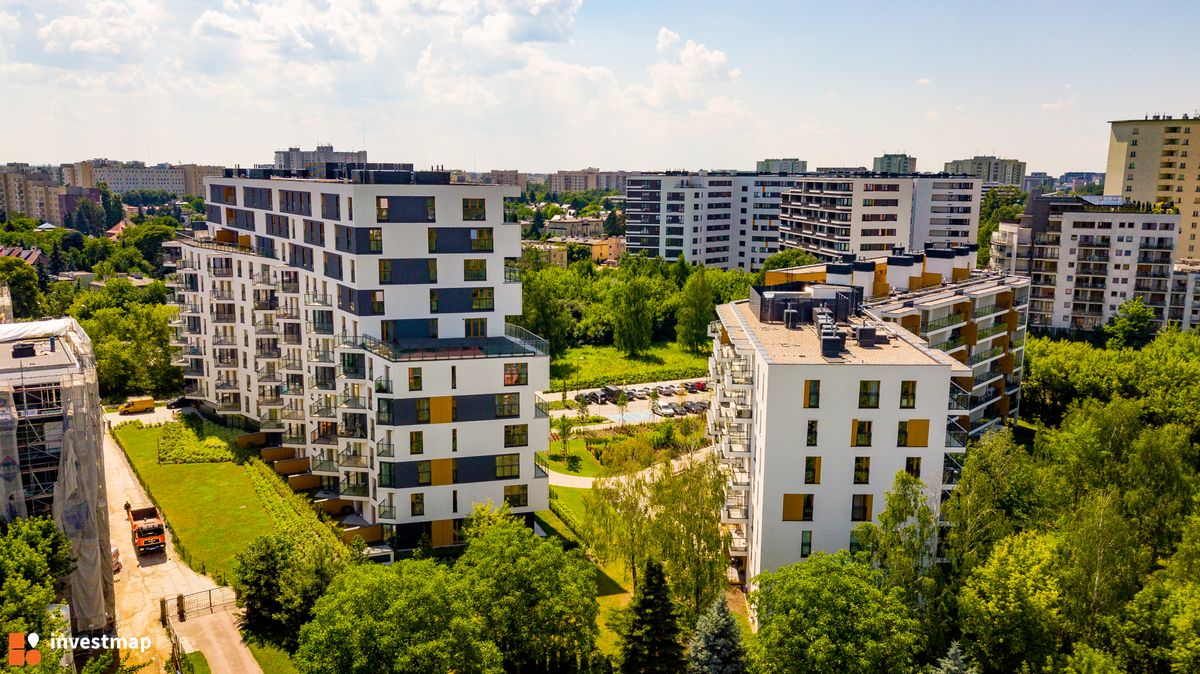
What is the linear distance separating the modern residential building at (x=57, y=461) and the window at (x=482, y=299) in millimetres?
22331

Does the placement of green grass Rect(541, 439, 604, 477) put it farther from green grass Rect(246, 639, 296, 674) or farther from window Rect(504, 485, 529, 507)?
green grass Rect(246, 639, 296, 674)

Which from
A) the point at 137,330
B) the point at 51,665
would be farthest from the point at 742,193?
the point at 51,665

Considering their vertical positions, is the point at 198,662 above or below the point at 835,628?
below

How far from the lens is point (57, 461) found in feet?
118

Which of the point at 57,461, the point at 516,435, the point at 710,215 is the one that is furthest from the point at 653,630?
the point at 710,215

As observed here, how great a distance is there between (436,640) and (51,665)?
39.3 feet

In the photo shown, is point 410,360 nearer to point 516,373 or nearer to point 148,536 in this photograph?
point 516,373

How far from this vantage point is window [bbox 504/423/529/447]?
51.4 m

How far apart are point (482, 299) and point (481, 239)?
386 cm

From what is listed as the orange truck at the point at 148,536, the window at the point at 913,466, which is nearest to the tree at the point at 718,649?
the window at the point at 913,466

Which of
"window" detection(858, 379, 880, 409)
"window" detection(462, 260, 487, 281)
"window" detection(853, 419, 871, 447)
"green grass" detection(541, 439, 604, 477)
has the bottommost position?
"green grass" detection(541, 439, 604, 477)

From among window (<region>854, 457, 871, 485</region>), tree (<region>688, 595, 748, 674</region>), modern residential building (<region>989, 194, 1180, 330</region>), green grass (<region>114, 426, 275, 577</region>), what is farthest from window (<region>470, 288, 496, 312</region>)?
modern residential building (<region>989, 194, 1180, 330</region>)

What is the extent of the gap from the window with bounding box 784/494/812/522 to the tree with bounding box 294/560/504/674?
16.5m

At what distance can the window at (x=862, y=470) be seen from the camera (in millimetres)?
41656
